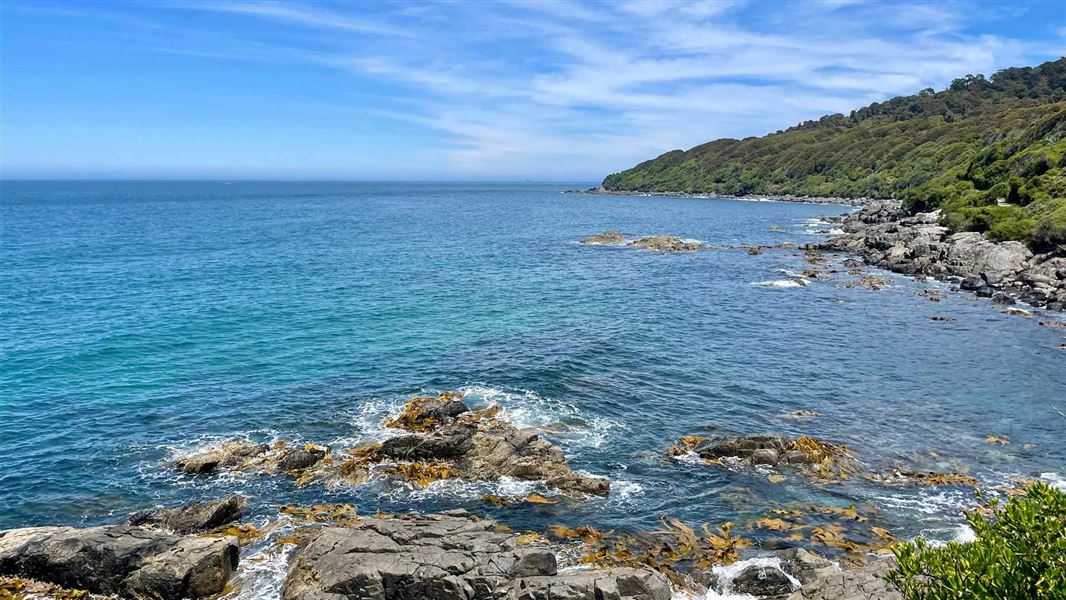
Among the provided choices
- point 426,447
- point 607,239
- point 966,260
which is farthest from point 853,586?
point 607,239

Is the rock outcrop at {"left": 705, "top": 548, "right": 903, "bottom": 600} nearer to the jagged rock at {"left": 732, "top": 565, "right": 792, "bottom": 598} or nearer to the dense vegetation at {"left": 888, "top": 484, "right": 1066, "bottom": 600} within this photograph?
the jagged rock at {"left": 732, "top": 565, "right": 792, "bottom": 598}

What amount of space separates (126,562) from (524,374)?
87.4 ft

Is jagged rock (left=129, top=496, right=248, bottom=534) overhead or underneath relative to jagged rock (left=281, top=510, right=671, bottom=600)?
underneath

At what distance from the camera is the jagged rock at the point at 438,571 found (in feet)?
64.2

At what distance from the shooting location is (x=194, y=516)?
25469mm

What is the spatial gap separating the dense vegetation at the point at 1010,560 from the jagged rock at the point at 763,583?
8284 millimetres

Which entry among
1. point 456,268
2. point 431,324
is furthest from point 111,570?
point 456,268

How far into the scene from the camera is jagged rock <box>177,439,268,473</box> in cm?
3056

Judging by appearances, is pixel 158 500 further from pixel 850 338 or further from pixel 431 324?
pixel 850 338

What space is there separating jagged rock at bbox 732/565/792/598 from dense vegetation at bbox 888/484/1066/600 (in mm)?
8284

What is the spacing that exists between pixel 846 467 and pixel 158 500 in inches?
1283

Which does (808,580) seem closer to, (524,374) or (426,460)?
(426,460)

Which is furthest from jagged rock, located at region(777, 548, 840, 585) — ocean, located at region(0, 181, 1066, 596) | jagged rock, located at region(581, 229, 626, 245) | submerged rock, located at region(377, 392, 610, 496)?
jagged rock, located at region(581, 229, 626, 245)

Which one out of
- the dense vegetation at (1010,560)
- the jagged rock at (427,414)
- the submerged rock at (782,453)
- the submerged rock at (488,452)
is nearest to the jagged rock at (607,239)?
the jagged rock at (427,414)
